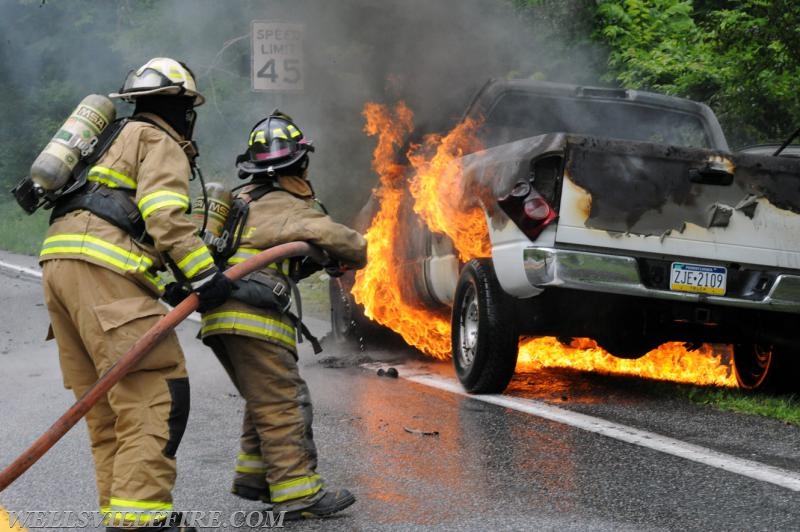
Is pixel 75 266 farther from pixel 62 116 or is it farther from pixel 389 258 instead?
pixel 62 116

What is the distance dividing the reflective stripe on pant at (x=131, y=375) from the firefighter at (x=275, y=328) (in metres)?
0.39

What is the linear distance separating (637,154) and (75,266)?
3295 millimetres

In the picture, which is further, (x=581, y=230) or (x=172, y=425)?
(x=581, y=230)

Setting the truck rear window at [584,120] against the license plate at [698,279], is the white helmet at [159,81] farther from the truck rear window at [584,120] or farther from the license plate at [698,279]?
the truck rear window at [584,120]

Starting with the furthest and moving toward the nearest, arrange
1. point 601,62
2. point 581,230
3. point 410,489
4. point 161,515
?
point 601,62 → point 581,230 → point 410,489 → point 161,515

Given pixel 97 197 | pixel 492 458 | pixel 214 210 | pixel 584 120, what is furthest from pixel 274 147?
pixel 584 120

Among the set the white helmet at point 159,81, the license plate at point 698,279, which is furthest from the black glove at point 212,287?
the license plate at point 698,279

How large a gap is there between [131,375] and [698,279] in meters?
3.34

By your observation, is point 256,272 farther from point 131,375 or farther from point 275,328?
point 131,375

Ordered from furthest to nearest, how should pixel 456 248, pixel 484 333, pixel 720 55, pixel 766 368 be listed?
1. pixel 720 55
2. pixel 456 248
3. pixel 766 368
4. pixel 484 333

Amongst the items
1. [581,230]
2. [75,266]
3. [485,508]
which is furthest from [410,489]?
[581,230]

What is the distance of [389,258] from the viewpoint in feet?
27.5

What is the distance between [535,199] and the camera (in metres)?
6.13

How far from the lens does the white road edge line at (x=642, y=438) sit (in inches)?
188
